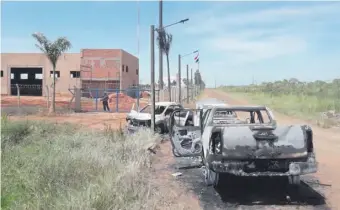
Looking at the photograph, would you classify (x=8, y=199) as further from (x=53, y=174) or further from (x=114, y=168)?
(x=114, y=168)

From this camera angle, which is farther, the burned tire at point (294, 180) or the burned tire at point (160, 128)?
the burned tire at point (160, 128)

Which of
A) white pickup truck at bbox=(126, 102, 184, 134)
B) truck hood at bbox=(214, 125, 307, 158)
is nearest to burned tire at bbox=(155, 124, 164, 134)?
white pickup truck at bbox=(126, 102, 184, 134)

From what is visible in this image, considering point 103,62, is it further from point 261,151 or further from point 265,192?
point 261,151

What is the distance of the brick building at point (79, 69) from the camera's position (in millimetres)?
46219

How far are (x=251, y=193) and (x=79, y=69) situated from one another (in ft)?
138

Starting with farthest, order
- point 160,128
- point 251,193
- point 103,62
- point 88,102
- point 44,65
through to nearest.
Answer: point 44,65, point 103,62, point 88,102, point 160,128, point 251,193

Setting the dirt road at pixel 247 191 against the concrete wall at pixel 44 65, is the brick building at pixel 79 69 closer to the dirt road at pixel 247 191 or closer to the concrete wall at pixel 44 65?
the concrete wall at pixel 44 65

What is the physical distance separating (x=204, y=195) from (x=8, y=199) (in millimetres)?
3338

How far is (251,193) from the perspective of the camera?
7867mm

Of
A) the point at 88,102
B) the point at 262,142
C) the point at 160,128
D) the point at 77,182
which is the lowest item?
the point at 77,182

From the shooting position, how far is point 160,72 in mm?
34375

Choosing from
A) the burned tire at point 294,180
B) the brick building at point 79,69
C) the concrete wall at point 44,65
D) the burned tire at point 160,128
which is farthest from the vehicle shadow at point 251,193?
the concrete wall at point 44,65

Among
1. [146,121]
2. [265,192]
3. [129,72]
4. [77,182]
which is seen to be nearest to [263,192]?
[265,192]

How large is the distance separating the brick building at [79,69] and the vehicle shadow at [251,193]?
36618 millimetres
